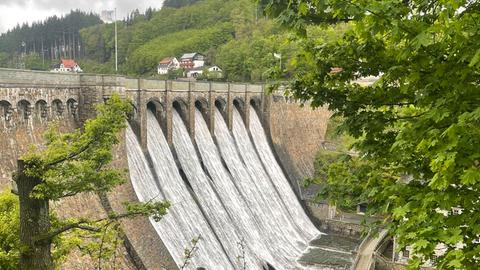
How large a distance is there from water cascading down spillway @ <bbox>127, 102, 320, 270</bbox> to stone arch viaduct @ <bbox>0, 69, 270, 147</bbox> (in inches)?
33.3

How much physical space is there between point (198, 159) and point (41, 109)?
13193 mm

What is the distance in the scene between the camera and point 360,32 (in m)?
6.25

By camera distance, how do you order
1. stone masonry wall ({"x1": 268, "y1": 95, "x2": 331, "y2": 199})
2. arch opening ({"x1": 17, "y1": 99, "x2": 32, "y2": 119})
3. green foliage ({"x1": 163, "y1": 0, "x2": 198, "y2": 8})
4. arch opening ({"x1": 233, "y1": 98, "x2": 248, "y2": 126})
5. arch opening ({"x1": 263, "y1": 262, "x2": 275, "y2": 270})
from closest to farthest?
arch opening ({"x1": 17, "y1": 99, "x2": 32, "y2": 119}), arch opening ({"x1": 263, "y1": 262, "x2": 275, "y2": 270}), arch opening ({"x1": 233, "y1": 98, "x2": 248, "y2": 126}), stone masonry wall ({"x1": 268, "y1": 95, "x2": 331, "y2": 199}), green foliage ({"x1": 163, "y1": 0, "x2": 198, "y2": 8})

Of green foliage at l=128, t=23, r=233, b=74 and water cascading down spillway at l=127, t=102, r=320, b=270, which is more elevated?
green foliage at l=128, t=23, r=233, b=74

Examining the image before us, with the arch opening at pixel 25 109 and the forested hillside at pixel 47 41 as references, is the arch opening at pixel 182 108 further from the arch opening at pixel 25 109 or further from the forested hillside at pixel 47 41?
the forested hillside at pixel 47 41

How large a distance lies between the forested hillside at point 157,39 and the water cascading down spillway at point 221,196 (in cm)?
3208

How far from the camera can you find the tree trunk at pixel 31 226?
368 inches

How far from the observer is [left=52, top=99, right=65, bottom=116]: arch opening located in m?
21.8

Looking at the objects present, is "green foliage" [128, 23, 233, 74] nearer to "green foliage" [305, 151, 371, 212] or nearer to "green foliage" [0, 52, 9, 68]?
"green foliage" [0, 52, 9, 68]

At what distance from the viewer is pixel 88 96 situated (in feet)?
76.4

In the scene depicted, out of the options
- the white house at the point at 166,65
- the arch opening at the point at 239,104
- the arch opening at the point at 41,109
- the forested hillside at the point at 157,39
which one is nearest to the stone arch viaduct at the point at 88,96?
the arch opening at the point at 41,109

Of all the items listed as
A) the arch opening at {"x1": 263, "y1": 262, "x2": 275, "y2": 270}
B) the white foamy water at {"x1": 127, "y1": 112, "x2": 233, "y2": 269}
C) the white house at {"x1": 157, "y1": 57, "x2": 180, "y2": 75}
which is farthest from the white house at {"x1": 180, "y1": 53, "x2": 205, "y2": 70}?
the arch opening at {"x1": 263, "y1": 262, "x2": 275, "y2": 270}

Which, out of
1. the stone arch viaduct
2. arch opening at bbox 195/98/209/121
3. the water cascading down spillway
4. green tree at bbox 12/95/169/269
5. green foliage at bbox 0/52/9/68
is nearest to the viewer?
green tree at bbox 12/95/169/269

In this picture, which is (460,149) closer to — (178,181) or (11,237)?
(11,237)
